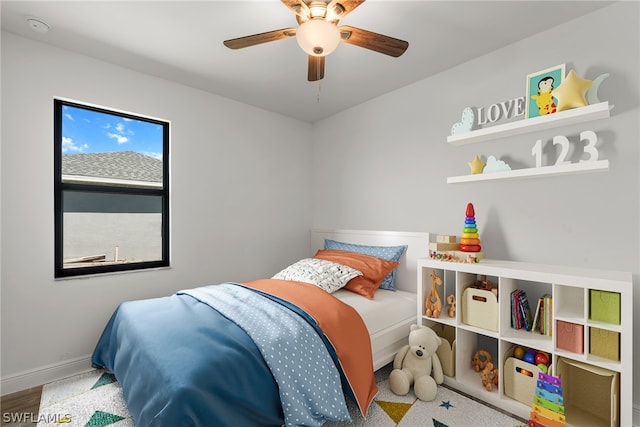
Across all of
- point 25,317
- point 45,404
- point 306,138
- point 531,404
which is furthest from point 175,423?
point 306,138

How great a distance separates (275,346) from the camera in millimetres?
1562

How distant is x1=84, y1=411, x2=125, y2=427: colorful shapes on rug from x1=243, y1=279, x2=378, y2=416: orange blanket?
112cm

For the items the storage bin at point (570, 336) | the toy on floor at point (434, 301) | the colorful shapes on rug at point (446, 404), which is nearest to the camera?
the storage bin at point (570, 336)

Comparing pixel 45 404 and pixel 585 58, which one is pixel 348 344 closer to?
pixel 45 404

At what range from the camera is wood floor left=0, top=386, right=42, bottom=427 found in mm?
1812

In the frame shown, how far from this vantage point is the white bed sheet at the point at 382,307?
2.21 m

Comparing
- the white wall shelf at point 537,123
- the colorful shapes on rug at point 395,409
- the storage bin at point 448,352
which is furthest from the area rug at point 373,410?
the white wall shelf at point 537,123

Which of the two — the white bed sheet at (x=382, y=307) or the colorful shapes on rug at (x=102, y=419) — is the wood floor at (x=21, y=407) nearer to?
the colorful shapes on rug at (x=102, y=419)

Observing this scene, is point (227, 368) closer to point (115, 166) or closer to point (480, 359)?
point (480, 359)

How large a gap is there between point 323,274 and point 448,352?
1067 mm

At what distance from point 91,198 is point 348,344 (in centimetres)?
235

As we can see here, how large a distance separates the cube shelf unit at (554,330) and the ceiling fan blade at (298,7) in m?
1.79

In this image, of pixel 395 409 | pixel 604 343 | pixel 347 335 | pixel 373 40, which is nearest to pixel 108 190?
pixel 347 335

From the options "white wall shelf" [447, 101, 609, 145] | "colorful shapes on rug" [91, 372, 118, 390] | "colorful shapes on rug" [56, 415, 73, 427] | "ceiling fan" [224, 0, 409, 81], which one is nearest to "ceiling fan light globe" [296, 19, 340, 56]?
"ceiling fan" [224, 0, 409, 81]
